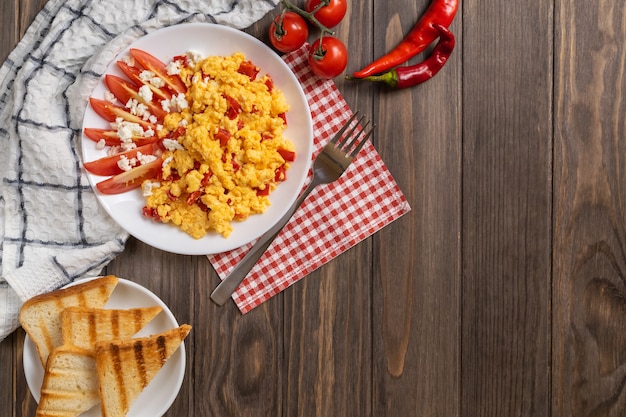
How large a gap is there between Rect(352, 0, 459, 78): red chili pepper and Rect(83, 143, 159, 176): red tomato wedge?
0.58 meters

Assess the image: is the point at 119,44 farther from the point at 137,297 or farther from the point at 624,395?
the point at 624,395

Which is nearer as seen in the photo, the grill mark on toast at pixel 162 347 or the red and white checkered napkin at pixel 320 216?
the grill mark on toast at pixel 162 347

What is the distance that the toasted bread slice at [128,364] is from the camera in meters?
1.54

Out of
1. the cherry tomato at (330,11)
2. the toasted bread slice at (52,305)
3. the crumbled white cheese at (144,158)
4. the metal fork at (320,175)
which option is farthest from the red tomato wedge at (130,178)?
the cherry tomato at (330,11)

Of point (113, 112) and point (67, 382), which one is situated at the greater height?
point (113, 112)

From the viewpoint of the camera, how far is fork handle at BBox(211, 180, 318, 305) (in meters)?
1.63

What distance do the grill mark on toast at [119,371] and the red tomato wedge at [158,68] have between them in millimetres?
683

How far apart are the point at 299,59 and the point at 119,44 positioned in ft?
1.58

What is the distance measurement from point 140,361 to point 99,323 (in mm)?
146

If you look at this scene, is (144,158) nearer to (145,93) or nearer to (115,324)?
(145,93)

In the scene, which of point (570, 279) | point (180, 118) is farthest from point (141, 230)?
point (570, 279)

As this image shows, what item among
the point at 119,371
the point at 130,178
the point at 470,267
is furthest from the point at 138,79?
the point at 470,267

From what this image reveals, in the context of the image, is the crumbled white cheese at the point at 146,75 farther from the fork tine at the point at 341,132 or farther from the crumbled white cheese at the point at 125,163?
the fork tine at the point at 341,132

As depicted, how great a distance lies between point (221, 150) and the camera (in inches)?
60.8
